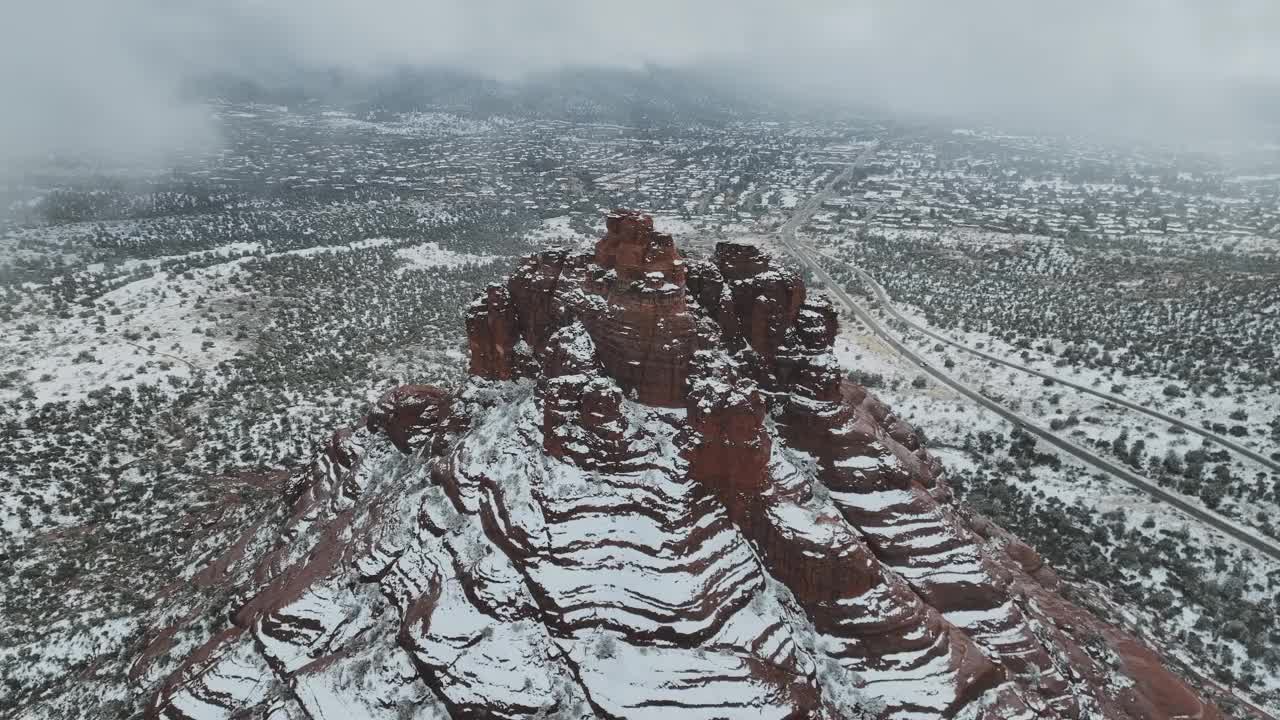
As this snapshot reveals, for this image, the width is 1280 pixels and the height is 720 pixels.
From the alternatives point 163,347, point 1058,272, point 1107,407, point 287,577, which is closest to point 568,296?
point 287,577

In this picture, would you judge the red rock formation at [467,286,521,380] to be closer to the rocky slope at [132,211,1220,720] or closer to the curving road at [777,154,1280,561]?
the rocky slope at [132,211,1220,720]

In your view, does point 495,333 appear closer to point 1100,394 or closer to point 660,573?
point 660,573

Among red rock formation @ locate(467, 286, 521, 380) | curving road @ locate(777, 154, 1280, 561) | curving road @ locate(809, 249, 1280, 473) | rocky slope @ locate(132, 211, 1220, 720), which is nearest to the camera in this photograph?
rocky slope @ locate(132, 211, 1220, 720)

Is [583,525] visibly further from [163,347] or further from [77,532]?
[163,347]

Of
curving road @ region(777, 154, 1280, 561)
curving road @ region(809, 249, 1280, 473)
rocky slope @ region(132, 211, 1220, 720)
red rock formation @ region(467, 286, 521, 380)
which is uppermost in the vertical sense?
red rock formation @ region(467, 286, 521, 380)

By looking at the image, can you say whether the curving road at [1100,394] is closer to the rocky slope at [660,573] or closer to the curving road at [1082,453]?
the curving road at [1082,453]

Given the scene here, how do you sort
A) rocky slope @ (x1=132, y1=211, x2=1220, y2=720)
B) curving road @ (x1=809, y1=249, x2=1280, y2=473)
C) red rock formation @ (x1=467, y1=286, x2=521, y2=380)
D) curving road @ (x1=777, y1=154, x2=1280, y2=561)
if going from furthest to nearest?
curving road @ (x1=809, y1=249, x2=1280, y2=473) → curving road @ (x1=777, y1=154, x2=1280, y2=561) → red rock formation @ (x1=467, y1=286, x2=521, y2=380) → rocky slope @ (x1=132, y1=211, x2=1220, y2=720)

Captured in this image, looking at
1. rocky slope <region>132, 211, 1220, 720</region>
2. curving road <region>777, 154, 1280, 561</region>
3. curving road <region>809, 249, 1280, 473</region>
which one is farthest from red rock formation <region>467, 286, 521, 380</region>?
curving road <region>809, 249, 1280, 473</region>

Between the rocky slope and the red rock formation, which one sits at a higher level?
the red rock formation

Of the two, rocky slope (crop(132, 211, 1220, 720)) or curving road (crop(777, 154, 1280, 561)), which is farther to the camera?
curving road (crop(777, 154, 1280, 561))
